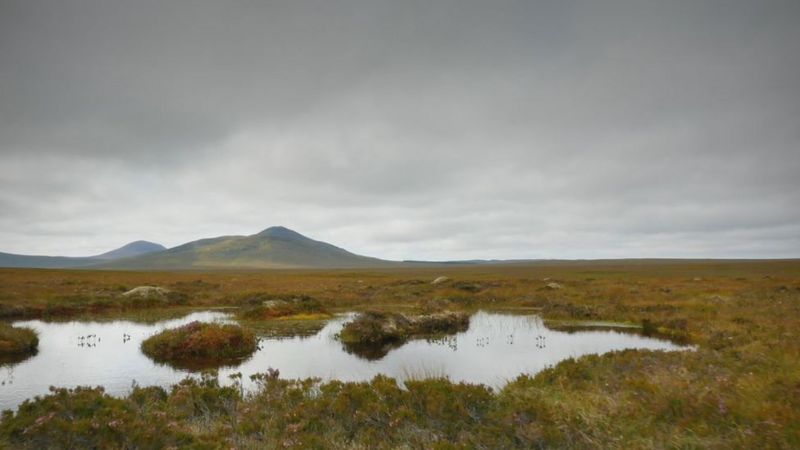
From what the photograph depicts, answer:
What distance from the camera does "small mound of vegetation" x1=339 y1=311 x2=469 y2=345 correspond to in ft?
75.5

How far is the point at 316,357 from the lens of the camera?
19141mm

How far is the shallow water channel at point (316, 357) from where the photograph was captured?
15.3m

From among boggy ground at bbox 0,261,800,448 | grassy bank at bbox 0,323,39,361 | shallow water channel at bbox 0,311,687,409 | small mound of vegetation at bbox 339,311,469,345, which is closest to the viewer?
boggy ground at bbox 0,261,800,448

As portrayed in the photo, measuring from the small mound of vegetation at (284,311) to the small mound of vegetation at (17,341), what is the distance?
11.9 metres

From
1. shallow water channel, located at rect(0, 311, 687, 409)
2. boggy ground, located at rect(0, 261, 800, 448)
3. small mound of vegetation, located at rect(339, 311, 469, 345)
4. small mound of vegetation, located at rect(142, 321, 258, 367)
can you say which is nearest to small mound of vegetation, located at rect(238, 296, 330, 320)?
shallow water channel, located at rect(0, 311, 687, 409)

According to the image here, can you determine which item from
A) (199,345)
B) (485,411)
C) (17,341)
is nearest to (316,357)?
(199,345)

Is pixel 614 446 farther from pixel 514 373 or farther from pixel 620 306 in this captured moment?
pixel 620 306

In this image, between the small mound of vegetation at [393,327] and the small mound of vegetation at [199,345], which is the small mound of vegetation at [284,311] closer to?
the small mound of vegetation at [393,327]

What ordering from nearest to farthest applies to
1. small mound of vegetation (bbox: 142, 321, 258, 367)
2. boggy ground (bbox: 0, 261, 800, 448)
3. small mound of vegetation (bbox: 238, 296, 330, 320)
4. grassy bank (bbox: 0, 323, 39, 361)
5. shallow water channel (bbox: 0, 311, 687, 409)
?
boggy ground (bbox: 0, 261, 800, 448) < shallow water channel (bbox: 0, 311, 687, 409) < grassy bank (bbox: 0, 323, 39, 361) < small mound of vegetation (bbox: 142, 321, 258, 367) < small mound of vegetation (bbox: 238, 296, 330, 320)

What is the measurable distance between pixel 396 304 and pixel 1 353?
2800 centimetres

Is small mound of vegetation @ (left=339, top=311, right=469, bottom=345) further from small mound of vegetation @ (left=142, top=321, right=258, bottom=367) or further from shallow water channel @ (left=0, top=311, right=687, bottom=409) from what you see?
small mound of vegetation @ (left=142, top=321, right=258, bottom=367)

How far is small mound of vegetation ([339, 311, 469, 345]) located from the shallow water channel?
1.17 metres

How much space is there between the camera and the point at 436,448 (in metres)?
8.13

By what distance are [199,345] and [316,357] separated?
18.4 ft
